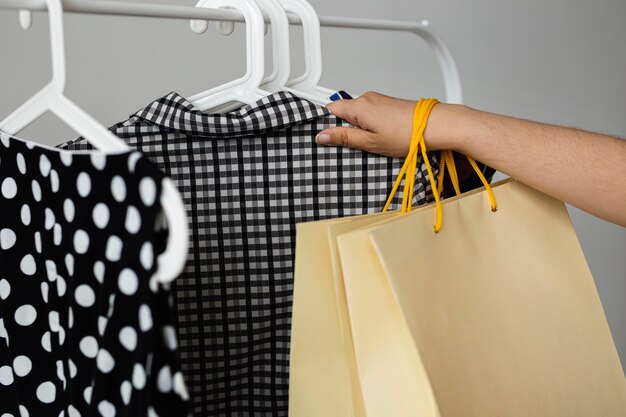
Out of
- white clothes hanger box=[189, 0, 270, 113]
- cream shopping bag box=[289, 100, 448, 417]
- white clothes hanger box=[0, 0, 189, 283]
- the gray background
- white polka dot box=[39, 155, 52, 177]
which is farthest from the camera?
the gray background

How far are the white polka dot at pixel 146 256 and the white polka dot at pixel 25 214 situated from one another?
178 mm

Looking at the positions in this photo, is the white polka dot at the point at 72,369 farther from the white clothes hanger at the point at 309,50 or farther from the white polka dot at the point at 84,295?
the white clothes hanger at the point at 309,50

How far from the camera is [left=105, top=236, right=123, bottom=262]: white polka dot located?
46 centimetres

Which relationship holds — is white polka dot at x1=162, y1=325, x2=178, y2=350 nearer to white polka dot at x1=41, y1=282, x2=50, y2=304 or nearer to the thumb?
white polka dot at x1=41, y1=282, x2=50, y2=304

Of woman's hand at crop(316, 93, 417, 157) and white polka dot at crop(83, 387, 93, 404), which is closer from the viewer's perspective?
white polka dot at crop(83, 387, 93, 404)

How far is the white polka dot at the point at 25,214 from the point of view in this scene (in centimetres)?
57

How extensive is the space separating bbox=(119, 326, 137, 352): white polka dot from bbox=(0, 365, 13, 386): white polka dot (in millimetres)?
206

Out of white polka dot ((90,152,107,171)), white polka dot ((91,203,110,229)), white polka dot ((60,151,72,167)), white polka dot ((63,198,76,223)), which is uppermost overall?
white polka dot ((60,151,72,167))

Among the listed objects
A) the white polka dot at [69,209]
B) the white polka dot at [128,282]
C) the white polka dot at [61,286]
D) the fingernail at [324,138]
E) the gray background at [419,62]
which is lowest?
the white polka dot at [128,282]

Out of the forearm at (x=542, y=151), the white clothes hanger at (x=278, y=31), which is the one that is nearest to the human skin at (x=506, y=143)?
the forearm at (x=542, y=151)

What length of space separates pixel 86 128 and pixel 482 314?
39cm

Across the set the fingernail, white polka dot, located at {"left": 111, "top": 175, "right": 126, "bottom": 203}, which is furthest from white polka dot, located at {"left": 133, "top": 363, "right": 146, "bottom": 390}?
the fingernail

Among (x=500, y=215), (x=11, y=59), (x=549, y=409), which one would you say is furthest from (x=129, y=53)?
(x=549, y=409)

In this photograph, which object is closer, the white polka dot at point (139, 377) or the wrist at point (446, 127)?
the white polka dot at point (139, 377)
